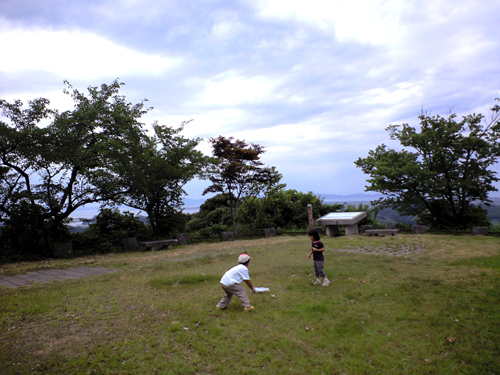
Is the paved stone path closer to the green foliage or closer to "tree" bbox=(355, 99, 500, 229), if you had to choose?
the green foliage

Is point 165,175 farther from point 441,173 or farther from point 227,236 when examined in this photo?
point 441,173

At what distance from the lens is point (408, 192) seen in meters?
18.0

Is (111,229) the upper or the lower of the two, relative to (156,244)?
upper

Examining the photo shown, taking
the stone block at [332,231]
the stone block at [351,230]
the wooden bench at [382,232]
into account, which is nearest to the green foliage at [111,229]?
the stone block at [332,231]

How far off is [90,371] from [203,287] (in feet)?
12.6

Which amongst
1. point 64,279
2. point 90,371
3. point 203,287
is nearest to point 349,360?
point 90,371

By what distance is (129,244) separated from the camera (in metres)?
15.6

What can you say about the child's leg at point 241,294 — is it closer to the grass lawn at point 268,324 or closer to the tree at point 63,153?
the grass lawn at point 268,324

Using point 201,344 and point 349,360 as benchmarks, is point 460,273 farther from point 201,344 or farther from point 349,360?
point 201,344

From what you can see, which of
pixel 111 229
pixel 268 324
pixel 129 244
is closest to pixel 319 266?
pixel 268 324

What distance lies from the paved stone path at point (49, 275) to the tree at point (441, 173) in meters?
14.5

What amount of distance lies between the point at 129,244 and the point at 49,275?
19.1ft

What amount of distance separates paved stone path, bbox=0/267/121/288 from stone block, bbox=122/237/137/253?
4.58 metres

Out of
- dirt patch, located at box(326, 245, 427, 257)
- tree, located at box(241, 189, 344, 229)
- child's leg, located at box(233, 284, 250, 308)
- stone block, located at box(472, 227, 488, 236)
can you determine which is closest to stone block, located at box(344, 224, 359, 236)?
tree, located at box(241, 189, 344, 229)
